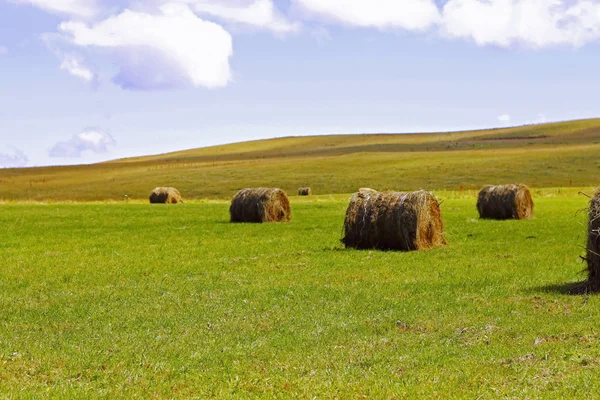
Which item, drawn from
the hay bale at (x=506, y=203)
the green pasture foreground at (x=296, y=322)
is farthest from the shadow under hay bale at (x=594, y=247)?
the hay bale at (x=506, y=203)

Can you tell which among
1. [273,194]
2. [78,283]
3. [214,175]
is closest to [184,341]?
[78,283]

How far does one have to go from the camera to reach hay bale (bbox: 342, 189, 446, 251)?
76.5 feet

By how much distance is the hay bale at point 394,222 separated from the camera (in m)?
23.3

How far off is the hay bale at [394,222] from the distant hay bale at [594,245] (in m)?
8.07

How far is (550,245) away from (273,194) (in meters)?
14.4

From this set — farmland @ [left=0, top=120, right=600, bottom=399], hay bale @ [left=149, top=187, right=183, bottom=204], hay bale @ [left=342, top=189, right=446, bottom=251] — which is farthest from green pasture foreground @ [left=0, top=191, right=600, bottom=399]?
hay bale @ [left=149, top=187, right=183, bottom=204]

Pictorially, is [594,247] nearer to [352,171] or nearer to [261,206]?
[261,206]

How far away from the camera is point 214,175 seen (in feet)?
302

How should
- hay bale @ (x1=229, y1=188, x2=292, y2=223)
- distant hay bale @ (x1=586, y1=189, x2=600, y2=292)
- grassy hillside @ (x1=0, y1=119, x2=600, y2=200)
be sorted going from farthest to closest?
grassy hillside @ (x1=0, y1=119, x2=600, y2=200), hay bale @ (x1=229, y1=188, x2=292, y2=223), distant hay bale @ (x1=586, y1=189, x2=600, y2=292)

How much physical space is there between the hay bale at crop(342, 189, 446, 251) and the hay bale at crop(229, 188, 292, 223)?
11045 millimetres

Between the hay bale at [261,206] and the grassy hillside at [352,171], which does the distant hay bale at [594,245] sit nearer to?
the hay bale at [261,206]

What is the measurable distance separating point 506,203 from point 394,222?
13311mm

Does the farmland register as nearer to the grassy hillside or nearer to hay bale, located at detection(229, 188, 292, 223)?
hay bale, located at detection(229, 188, 292, 223)

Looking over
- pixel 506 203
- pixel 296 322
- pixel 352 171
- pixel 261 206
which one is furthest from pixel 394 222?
pixel 352 171
